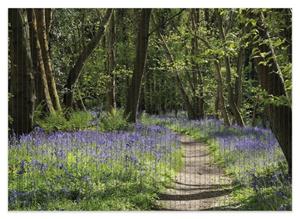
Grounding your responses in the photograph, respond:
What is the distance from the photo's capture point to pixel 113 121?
309 inches

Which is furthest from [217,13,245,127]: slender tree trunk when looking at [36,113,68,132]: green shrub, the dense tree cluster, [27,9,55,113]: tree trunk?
[27,9,55,113]: tree trunk

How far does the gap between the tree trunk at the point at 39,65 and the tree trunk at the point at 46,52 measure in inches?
2.2

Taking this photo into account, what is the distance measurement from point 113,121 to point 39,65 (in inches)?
53.0

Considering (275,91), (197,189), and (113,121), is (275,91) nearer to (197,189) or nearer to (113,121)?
(197,189)

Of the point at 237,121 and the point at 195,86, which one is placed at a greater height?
Result: the point at 195,86

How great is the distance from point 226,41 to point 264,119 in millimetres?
1202

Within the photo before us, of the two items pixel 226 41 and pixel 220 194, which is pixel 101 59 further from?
pixel 220 194
